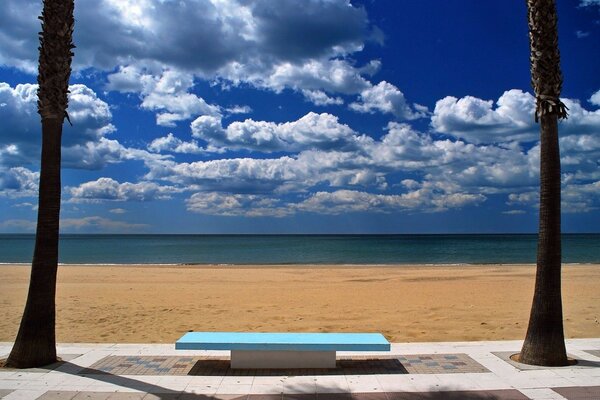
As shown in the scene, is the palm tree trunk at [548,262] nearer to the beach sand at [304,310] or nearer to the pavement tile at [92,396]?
the beach sand at [304,310]

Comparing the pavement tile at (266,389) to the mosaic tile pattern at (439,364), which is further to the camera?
the mosaic tile pattern at (439,364)

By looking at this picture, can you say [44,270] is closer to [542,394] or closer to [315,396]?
[315,396]

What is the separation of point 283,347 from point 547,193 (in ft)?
15.2

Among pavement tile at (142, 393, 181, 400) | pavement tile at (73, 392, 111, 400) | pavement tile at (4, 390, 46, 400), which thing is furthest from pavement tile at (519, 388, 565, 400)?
pavement tile at (4, 390, 46, 400)

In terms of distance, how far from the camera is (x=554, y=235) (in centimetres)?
756

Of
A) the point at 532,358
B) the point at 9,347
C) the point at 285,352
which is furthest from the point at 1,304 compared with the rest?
the point at 532,358

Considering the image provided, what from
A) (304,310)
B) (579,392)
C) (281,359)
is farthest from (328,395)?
(304,310)

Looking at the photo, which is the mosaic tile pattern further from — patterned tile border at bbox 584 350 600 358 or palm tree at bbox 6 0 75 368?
palm tree at bbox 6 0 75 368

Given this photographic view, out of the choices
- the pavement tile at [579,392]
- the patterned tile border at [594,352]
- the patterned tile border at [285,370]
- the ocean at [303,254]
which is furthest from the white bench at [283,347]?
the ocean at [303,254]

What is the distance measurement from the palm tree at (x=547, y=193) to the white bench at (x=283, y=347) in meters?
2.44

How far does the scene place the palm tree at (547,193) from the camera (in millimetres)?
7531

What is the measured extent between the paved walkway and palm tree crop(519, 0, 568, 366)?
1.30 ft

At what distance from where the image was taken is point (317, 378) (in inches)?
270

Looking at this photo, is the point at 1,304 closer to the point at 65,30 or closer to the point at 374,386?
the point at 65,30
